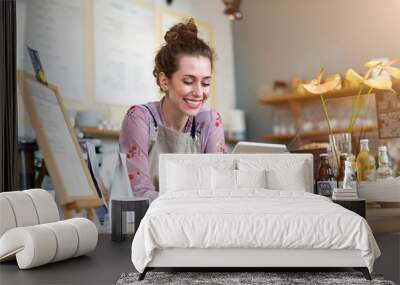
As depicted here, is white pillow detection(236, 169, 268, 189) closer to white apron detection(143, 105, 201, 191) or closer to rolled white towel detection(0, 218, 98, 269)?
white apron detection(143, 105, 201, 191)

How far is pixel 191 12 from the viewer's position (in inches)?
206

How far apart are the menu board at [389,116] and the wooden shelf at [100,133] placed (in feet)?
8.12

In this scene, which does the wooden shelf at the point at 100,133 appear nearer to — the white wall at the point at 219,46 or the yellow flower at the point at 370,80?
the white wall at the point at 219,46

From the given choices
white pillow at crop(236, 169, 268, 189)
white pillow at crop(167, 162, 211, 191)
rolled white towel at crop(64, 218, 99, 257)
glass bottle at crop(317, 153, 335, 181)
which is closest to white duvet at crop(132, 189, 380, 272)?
rolled white towel at crop(64, 218, 99, 257)

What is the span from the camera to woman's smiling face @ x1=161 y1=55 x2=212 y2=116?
16.4ft

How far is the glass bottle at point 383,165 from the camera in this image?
15.7 feet

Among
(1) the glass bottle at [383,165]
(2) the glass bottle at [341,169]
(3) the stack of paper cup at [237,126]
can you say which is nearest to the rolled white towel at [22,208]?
(3) the stack of paper cup at [237,126]

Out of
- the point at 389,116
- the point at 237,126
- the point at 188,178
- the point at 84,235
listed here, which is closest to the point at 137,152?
the point at 188,178

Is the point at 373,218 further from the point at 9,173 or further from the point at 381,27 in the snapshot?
the point at 9,173

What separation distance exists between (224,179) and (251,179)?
214 mm

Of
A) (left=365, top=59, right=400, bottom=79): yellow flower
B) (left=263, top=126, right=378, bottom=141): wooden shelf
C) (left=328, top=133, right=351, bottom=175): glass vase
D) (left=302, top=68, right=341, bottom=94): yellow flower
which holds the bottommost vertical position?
(left=328, top=133, right=351, bottom=175): glass vase

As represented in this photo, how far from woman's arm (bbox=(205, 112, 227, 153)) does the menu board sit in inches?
57.9

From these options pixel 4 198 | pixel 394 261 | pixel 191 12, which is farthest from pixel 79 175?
pixel 394 261

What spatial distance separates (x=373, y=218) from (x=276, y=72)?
5.41 feet
